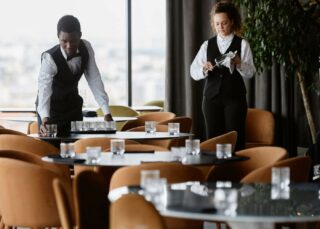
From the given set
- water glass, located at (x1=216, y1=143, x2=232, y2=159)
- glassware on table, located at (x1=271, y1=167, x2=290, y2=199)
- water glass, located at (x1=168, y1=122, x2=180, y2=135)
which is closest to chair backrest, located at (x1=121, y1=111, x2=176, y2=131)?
water glass, located at (x1=168, y1=122, x2=180, y2=135)

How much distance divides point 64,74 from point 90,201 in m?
2.73

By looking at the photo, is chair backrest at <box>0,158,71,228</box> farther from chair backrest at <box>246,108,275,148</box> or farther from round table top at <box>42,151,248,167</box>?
chair backrest at <box>246,108,275,148</box>

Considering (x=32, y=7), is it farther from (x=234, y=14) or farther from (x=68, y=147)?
(x=68, y=147)

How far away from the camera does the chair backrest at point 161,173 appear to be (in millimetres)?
4309

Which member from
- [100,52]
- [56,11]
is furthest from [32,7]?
[100,52]

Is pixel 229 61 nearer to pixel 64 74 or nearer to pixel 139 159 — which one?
pixel 64 74

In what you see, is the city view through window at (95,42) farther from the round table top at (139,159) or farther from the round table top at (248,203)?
the round table top at (248,203)

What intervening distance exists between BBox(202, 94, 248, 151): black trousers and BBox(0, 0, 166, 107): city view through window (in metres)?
2.85

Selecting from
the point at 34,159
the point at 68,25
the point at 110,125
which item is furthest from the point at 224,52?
the point at 34,159

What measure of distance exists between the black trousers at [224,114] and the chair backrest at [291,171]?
277cm

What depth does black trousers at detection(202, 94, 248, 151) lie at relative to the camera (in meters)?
7.61

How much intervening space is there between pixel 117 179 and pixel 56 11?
6034 millimetres

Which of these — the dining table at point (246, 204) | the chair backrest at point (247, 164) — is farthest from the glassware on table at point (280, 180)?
the chair backrest at point (247, 164)

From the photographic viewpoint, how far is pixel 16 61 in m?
10.2
